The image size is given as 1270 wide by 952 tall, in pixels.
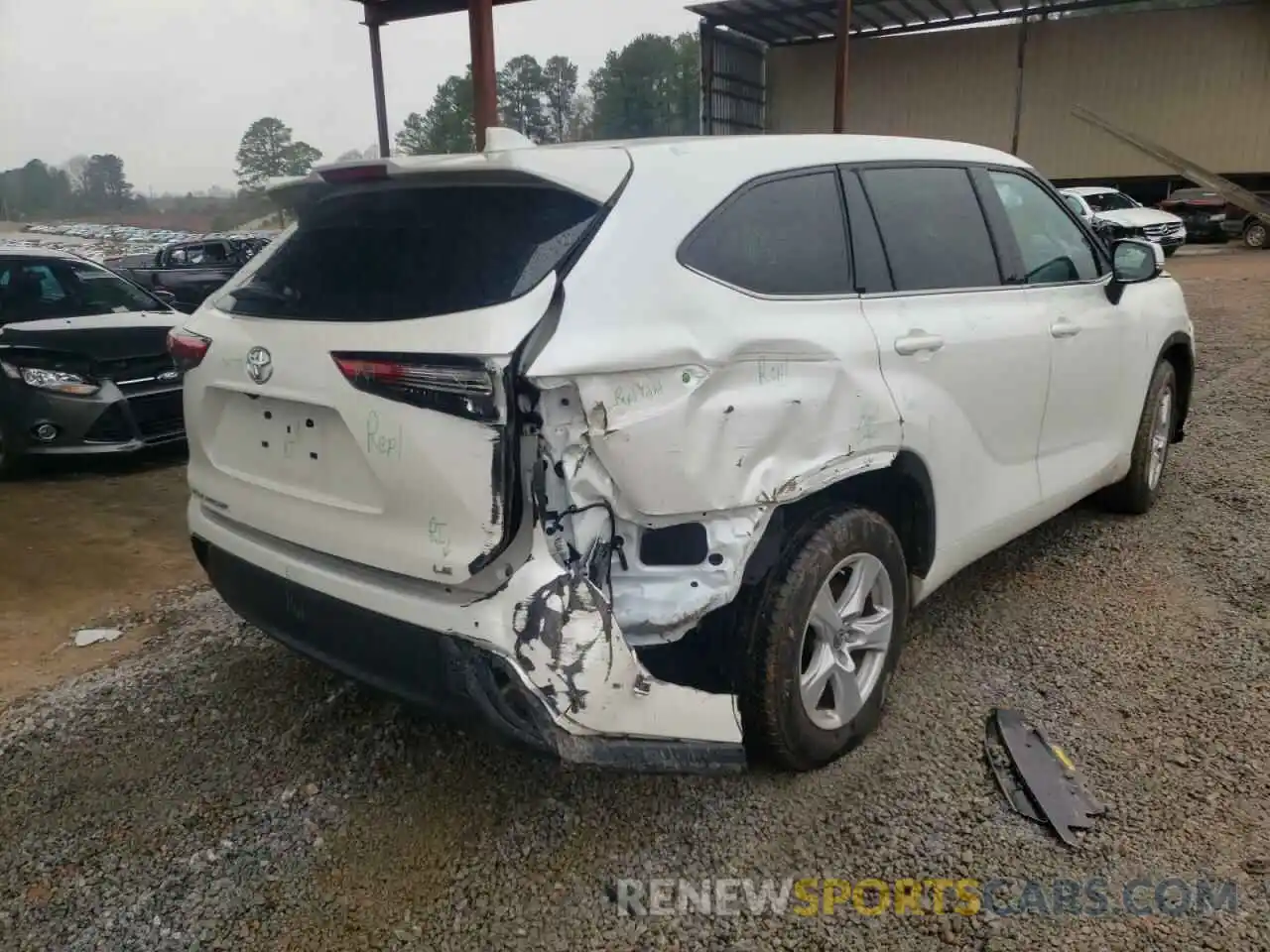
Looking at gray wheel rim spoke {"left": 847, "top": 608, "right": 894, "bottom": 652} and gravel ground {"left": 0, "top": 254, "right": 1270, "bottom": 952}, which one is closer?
gravel ground {"left": 0, "top": 254, "right": 1270, "bottom": 952}

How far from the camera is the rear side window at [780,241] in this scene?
8.11 feet

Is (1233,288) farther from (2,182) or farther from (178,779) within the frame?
(2,182)

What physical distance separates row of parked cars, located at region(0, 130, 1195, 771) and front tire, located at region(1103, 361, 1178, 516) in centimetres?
156

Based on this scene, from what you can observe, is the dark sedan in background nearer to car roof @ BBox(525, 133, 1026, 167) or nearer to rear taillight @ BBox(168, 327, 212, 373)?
rear taillight @ BBox(168, 327, 212, 373)

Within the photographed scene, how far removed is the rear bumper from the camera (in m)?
2.14

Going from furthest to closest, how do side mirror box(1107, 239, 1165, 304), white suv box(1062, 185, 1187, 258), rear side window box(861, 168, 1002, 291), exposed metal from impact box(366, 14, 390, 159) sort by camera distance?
white suv box(1062, 185, 1187, 258) → exposed metal from impact box(366, 14, 390, 159) → side mirror box(1107, 239, 1165, 304) → rear side window box(861, 168, 1002, 291)

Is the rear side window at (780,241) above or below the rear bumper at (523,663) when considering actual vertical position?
above

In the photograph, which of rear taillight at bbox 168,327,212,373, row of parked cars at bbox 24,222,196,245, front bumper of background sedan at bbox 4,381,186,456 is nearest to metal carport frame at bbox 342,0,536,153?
front bumper of background sedan at bbox 4,381,186,456

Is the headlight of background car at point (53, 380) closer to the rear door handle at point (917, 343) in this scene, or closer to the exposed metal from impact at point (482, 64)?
the exposed metal from impact at point (482, 64)

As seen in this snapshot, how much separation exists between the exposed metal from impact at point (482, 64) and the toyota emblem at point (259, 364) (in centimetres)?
605

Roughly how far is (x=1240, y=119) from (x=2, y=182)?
37942mm

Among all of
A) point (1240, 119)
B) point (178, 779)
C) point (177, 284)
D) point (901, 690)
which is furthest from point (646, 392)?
point (1240, 119)

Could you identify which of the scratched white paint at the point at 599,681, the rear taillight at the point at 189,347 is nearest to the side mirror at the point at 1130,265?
the scratched white paint at the point at 599,681
